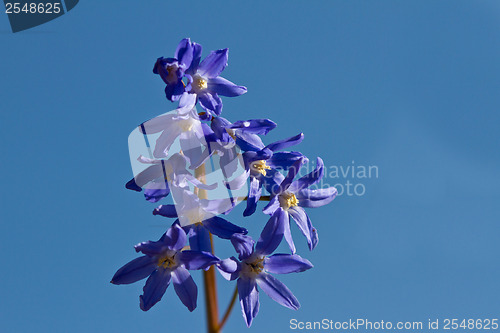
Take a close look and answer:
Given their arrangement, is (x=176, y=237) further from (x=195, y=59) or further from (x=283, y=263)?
(x=195, y=59)

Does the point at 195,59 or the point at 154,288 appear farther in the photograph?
the point at 195,59

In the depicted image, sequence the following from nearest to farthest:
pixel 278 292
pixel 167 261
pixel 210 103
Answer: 1. pixel 167 261
2. pixel 210 103
3. pixel 278 292

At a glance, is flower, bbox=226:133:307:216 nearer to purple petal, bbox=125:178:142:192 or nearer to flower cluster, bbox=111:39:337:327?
flower cluster, bbox=111:39:337:327

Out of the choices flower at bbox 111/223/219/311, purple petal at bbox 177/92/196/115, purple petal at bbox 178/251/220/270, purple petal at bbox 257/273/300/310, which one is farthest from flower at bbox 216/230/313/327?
purple petal at bbox 177/92/196/115

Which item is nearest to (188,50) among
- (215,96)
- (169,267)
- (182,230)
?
(215,96)

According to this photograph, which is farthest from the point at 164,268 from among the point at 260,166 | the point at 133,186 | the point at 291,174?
the point at 291,174

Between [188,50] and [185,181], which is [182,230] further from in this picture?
[188,50]

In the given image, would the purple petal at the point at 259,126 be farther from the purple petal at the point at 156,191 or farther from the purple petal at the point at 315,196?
the purple petal at the point at 156,191

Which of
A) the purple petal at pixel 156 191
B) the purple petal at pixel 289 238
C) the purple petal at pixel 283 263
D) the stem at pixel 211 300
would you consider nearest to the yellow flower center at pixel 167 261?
the stem at pixel 211 300
